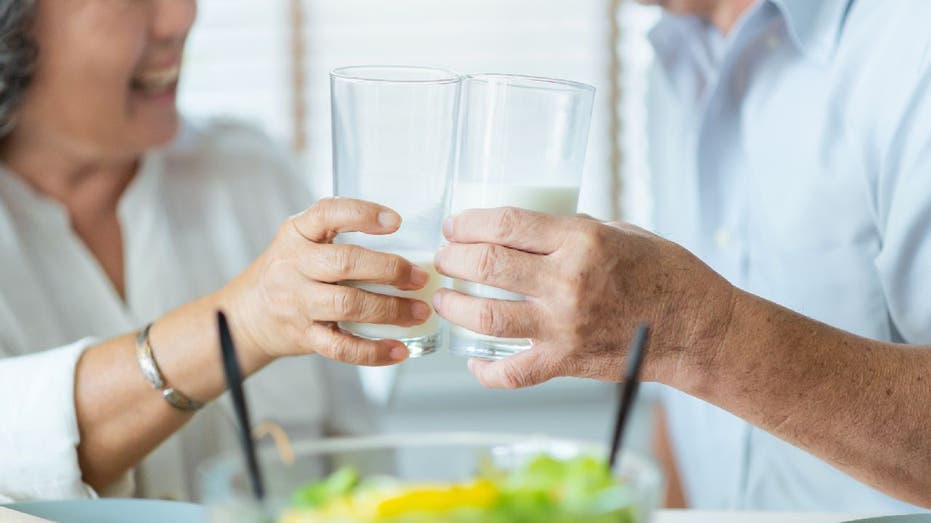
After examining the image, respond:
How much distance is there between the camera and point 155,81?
5.65ft

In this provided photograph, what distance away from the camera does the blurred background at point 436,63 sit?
347 centimetres

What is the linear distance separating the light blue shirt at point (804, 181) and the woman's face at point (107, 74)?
0.83 metres

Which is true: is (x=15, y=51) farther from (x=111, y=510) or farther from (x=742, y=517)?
(x=742, y=517)

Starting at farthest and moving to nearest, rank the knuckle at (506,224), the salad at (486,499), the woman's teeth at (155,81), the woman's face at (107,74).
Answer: the woman's teeth at (155,81) → the woman's face at (107,74) → the knuckle at (506,224) → the salad at (486,499)

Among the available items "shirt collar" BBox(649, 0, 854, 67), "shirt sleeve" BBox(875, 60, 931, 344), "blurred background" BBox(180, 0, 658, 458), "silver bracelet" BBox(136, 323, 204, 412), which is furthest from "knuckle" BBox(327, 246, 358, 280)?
"blurred background" BBox(180, 0, 658, 458)

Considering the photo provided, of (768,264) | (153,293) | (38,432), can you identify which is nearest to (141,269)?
(153,293)

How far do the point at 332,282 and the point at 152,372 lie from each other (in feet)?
1.14

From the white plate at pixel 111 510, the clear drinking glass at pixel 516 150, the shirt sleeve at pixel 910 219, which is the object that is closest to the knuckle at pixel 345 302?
the clear drinking glass at pixel 516 150

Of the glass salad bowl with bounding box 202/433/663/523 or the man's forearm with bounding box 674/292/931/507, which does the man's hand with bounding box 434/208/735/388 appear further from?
the glass salad bowl with bounding box 202/433/663/523

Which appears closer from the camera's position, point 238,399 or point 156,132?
point 238,399

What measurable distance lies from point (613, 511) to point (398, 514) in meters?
0.11

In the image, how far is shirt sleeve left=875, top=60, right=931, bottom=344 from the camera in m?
1.29

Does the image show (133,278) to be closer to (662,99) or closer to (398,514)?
(662,99)

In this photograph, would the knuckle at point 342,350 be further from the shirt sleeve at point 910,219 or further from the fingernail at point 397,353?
the shirt sleeve at point 910,219
